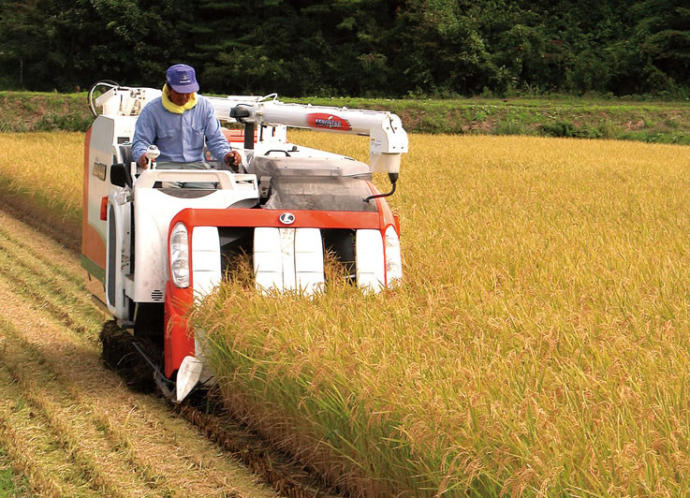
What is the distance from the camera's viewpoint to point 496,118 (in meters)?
27.1

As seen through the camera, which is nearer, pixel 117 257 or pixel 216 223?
pixel 216 223

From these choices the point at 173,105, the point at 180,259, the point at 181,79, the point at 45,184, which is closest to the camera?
the point at 180,259

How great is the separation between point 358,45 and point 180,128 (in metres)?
32.8

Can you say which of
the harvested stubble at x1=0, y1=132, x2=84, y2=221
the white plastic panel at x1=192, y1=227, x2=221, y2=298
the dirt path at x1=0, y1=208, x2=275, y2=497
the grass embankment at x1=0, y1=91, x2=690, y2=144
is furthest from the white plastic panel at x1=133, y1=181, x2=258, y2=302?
the grass embankment at x1=0, y1=91, x2=690, y2=144

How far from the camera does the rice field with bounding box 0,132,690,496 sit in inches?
128

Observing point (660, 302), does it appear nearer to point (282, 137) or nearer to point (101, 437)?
point (101, 437)

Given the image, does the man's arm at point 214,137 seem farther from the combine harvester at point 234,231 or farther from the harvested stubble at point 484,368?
the harvested stubble at point 484,368

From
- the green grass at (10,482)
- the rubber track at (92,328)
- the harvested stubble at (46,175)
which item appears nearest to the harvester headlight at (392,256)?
the rubber track at (92,328)

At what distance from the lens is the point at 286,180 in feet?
19.5

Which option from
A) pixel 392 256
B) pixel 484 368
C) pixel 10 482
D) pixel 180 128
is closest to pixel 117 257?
pixel 180 128

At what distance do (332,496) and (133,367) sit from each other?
2.10 m

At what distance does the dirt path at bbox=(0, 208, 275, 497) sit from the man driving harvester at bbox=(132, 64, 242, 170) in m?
1.38

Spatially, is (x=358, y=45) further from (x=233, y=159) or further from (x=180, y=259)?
(x=180, y=259)

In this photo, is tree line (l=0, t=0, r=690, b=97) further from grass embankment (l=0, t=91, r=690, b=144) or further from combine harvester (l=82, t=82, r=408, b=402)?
combine harvester (l=82, t=82, r=408, b=402)
